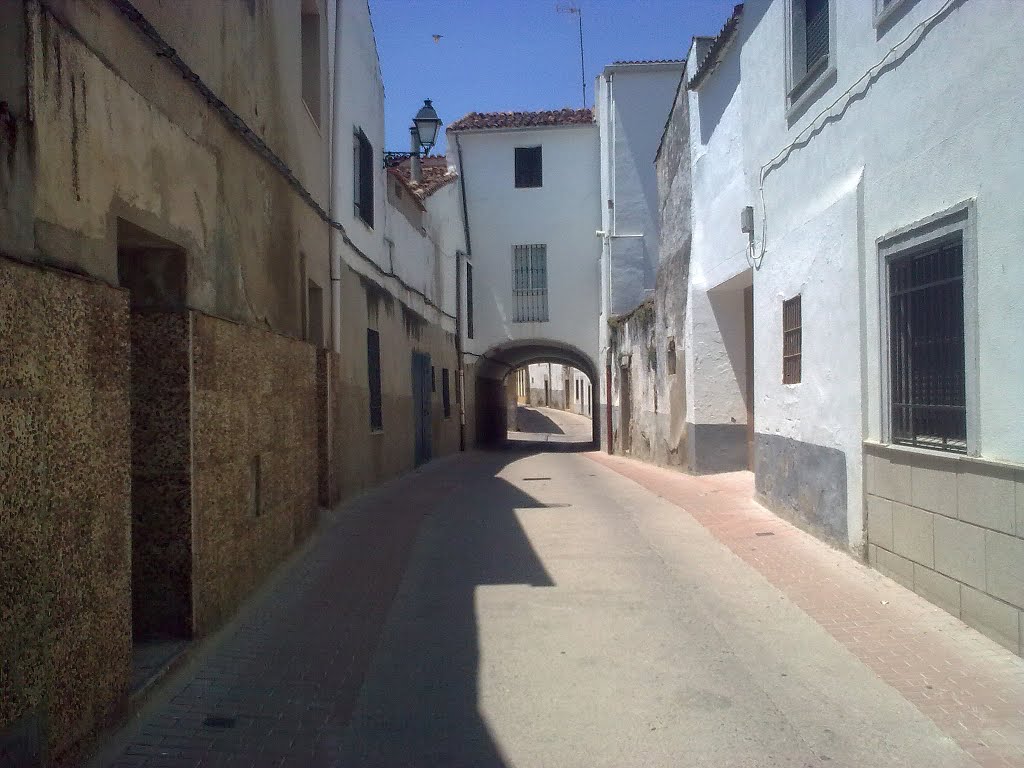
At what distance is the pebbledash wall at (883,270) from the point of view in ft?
15.2

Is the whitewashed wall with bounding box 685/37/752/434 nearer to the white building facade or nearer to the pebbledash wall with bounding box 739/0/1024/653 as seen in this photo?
the pebbledash wall with bounding box 739/0/1024/653

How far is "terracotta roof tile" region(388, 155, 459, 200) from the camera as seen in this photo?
613 inches

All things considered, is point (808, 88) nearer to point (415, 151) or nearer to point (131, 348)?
point (131, 348)

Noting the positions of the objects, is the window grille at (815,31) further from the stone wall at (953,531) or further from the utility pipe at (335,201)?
the utility pipe at (335,201)

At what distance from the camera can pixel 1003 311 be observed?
4.62 metres

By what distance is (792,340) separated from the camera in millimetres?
8281

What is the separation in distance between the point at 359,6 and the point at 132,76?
8139mm

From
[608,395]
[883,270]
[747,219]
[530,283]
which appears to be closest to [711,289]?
[747,219]

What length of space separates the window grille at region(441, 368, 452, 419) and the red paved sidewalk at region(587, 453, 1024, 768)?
10.5 meters

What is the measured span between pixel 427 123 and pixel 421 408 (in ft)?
15.9

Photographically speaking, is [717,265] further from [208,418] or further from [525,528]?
[208,418]

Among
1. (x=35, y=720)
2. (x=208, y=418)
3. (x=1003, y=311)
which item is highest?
(x=1003, y=311)

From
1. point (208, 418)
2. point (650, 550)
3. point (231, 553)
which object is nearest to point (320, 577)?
point (231, 553)

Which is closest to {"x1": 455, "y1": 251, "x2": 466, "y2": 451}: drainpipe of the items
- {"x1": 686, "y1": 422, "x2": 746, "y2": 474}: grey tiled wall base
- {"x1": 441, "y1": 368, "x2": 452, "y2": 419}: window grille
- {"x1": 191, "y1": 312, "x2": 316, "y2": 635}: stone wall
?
{"x1": 441, "y1": 368, "x2": 452, "y2": 419}: window grille
